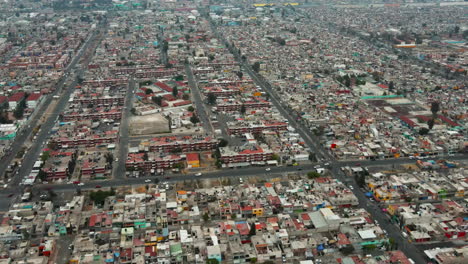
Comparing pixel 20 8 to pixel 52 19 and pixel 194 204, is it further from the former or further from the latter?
pixel 194 204

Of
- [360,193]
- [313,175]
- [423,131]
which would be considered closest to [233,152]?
[313,175]

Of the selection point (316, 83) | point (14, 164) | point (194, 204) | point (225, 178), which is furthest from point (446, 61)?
point (14, 164)

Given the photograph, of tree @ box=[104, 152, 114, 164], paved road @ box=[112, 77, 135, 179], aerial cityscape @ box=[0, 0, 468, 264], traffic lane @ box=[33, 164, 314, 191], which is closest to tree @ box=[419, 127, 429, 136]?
aerial cityscape @ box=[0, 0, 468, 264]

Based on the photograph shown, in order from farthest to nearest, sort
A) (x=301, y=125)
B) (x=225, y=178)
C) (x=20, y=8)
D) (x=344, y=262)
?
1. (x=20, y=8)
2. (x=301, y=125)
3. (x=225, y=178)
4. (x=344, y=262)

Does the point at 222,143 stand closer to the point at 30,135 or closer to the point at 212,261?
the point at 212,261

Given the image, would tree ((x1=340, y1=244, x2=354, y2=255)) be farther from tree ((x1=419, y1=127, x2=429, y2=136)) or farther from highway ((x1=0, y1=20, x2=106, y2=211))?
highway ((x1=0, y1=20, x2=106, y2=211))

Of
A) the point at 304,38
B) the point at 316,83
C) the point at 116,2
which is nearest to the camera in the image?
the point at 316,83
